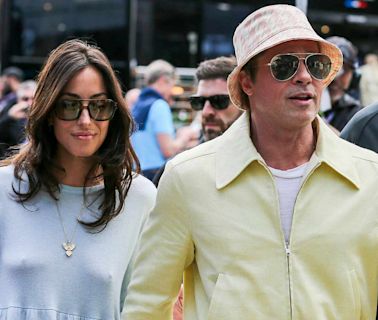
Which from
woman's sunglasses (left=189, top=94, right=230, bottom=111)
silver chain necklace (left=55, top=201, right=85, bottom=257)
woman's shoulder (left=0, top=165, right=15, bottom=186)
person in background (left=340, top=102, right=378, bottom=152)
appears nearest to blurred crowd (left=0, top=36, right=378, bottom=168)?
woman's sunglasses (left=189, top=94, right=230, bottom=111)

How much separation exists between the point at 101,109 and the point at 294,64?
1266 mm

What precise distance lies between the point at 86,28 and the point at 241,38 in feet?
35.7

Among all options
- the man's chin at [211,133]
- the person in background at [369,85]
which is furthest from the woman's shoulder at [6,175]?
the person in background at [369,85]

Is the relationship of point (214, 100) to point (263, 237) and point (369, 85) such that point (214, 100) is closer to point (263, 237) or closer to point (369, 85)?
point (263, 237)

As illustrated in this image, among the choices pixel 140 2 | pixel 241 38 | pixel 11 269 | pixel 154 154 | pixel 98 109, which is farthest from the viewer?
pixel 140 2

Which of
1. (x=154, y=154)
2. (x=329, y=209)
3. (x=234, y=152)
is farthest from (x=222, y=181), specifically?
(x=154, y=154)

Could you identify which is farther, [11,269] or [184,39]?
[184,39]

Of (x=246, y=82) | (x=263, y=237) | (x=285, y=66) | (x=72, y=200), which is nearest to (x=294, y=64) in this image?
(x=285, y=66)

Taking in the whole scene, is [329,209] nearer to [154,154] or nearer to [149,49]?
[154,154]

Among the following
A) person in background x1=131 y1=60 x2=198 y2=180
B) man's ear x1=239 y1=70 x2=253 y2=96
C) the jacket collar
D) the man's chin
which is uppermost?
man's ear x1=239 y1=70 x2=253 y2=96

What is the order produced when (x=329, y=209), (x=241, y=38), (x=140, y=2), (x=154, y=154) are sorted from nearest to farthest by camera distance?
(x=329, y=209)
(x=241, y=38)
(x=154, y=154)
(x=140, y=2)

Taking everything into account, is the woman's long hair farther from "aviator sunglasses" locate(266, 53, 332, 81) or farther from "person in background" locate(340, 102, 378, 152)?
"aviator sunglasses" locate(266, 53, 332, 81)

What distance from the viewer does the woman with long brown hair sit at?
392 centimetres

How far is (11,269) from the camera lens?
12.8 ft
